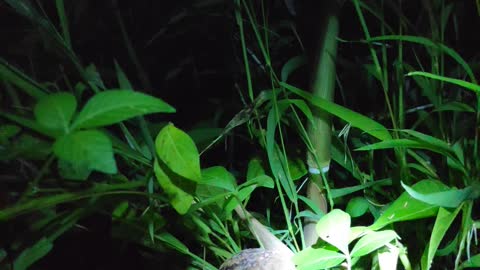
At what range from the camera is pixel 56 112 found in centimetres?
42

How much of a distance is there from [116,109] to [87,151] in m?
0.05

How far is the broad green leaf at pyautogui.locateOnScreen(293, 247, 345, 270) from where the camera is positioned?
21.0 inches

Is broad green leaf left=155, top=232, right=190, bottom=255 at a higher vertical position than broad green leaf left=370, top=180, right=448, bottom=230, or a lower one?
lower

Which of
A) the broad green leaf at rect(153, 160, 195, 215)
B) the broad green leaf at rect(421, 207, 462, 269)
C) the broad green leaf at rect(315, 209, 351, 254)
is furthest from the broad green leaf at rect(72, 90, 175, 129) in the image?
the broad green leaf at rect(421, 207, 462, 269)

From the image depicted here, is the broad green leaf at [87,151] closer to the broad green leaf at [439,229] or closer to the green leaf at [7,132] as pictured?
the green leaf at [7,132]

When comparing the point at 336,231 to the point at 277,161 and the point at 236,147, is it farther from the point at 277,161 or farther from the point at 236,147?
the point at 236,147

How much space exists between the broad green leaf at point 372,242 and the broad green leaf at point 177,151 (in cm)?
20

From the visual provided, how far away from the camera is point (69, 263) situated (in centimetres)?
77

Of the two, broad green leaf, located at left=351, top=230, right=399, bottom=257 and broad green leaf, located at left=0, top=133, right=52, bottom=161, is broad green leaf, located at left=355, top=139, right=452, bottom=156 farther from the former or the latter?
broad green leaf, located at left=0, top=133, right=52, bottom=161

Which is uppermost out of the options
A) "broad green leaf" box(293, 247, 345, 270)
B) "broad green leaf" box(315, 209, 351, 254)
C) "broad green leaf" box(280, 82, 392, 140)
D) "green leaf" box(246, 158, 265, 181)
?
"broad green leaf" box(280, 82, 392, 140)

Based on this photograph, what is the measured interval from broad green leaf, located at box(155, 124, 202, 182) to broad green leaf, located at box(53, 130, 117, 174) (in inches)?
3.1

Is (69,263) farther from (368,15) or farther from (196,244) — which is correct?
(368,15)

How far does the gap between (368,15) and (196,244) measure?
0.55 m

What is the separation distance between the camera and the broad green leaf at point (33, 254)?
0.58 meters
